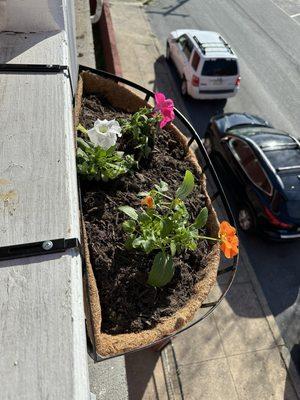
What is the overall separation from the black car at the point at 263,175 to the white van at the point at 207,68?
7.62 ft

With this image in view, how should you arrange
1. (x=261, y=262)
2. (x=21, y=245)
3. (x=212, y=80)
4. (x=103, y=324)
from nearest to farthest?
Answer: (x=21, y=245) < (x=103, y=324) < (x=261, y=262) < (x=212, y=80)

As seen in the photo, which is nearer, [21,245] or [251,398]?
[21,245]

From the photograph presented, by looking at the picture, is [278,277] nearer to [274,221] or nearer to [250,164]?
[274,221]

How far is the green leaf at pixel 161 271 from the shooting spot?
6.20 ft

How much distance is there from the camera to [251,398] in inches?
205

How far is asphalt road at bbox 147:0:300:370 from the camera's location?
6598 millimetres

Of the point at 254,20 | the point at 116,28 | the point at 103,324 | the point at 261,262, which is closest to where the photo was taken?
the point at 103,324

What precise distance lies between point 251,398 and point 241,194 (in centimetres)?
353

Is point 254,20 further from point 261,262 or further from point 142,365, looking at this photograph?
point 142,365

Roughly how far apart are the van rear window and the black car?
243 cm

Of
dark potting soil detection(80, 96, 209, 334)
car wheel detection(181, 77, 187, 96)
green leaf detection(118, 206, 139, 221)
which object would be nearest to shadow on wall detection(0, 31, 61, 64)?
dark potting soil detection(80, 96, 209, 334)

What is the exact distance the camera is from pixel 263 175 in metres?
6.76

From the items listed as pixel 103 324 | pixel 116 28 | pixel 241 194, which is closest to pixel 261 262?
pixel 241 194

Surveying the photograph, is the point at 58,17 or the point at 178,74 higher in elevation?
the point at 58,17
